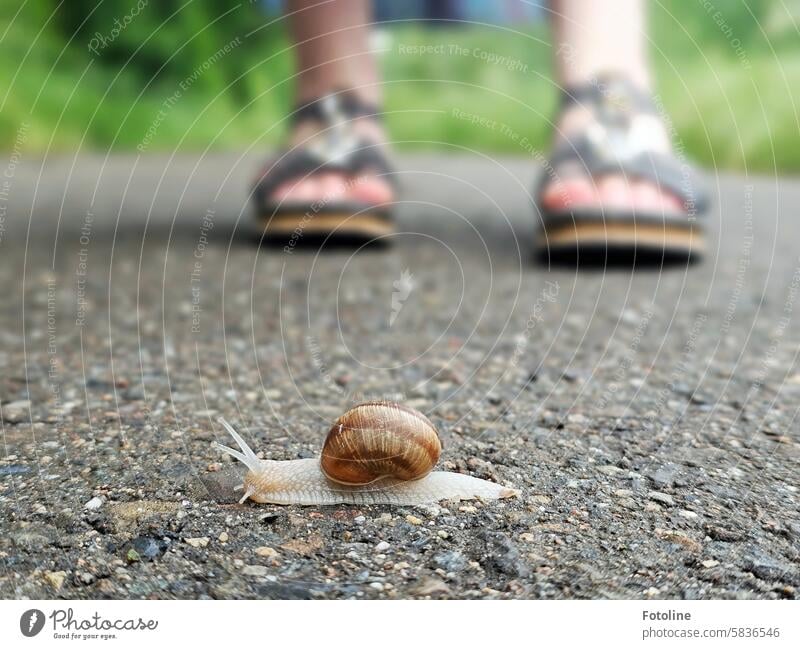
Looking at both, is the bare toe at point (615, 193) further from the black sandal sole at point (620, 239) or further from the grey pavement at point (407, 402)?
the grey pavement at point (407, 402)

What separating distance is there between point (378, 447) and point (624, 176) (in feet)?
4.17

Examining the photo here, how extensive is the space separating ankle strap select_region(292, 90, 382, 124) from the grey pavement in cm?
36

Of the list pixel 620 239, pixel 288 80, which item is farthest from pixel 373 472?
pixel 288 80

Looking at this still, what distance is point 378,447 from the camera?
1.06 m

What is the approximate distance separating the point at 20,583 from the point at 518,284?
133 centimetres

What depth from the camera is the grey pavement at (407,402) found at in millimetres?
906

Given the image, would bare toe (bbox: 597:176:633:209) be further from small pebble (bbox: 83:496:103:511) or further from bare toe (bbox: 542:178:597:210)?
small pebble (bbox: 83:496:103:511)

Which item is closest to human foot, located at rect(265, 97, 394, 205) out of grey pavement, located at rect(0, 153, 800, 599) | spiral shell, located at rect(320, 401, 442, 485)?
grey pavement, located at rect(0, 153, 800, 599)

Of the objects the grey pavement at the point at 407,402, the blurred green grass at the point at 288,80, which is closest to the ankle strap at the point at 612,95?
the grey pavement at the point at 407,402

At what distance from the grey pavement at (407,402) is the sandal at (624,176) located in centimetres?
7

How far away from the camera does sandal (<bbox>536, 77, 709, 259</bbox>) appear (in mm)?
2043

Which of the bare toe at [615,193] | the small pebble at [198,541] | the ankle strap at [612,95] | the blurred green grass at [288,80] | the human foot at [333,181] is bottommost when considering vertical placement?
the small pebble at [198,541]

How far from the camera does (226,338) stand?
166cm

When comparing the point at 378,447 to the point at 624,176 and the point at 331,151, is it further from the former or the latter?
the point at 331,151
